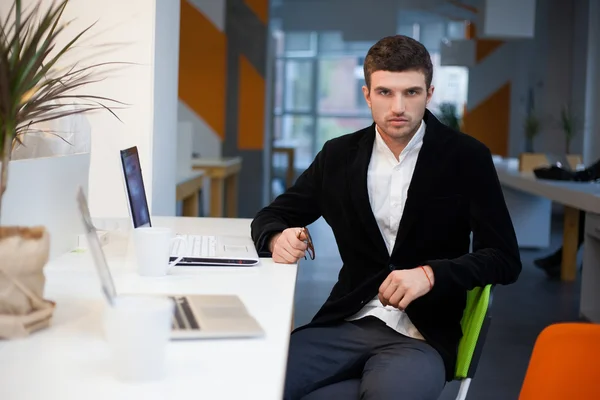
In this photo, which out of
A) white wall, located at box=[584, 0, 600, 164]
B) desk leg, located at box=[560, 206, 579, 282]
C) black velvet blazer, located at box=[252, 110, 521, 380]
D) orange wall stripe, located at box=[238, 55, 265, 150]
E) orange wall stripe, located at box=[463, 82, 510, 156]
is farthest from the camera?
orange wall stripe, located at box=[463, 82, 510, 156]

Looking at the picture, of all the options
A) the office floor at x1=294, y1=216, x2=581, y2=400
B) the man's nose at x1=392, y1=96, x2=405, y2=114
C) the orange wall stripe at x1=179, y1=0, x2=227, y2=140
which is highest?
the orange wall stripe at x1=179, y1=0, x2=227, y2=140

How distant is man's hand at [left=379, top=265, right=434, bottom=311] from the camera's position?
181cm

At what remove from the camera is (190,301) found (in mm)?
1487

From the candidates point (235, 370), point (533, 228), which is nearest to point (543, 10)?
point (533, 228)

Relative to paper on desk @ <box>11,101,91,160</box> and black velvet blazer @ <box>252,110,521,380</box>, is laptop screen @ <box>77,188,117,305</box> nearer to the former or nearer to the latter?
black velvet blazer @ <box>252,110,521,380</box>

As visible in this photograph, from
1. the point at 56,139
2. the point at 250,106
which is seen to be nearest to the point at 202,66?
the point at 250,106

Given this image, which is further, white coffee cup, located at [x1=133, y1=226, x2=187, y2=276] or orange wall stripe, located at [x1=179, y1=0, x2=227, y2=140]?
orange wall stripe, located at [x1=179, y1=0, x2=227, y2=140]

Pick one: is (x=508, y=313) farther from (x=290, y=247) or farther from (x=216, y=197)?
(x=290, y=247)

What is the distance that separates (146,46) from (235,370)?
203 centimetres

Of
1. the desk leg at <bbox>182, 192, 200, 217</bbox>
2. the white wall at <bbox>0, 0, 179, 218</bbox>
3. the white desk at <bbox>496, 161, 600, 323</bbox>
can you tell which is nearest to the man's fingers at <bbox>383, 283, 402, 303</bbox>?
the white wall at <bbox>0, 0, 179, 218</bbox>

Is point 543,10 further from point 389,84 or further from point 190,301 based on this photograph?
point 190,301

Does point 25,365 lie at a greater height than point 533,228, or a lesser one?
greater

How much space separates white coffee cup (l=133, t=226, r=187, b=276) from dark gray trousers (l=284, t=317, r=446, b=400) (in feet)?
1.24

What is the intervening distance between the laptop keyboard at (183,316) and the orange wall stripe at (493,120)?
515 inches
